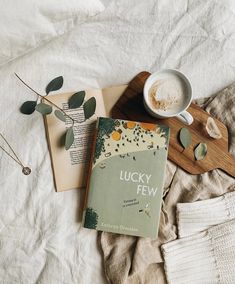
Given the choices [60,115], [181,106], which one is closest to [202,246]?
[181,106]

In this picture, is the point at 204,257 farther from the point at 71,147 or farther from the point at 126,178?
A: the point at 71,147

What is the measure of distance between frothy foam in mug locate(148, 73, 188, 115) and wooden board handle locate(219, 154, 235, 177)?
14 cm

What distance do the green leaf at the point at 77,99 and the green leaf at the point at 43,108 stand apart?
4 centimetres

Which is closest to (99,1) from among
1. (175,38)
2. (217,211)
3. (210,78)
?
(175,38)

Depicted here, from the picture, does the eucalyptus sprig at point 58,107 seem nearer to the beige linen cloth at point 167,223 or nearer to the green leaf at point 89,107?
the green leaf at point 89,107

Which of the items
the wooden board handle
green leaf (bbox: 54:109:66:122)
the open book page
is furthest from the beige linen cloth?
green leaf (bbox: 54:109:66:122)

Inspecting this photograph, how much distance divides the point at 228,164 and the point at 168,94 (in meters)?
0.19

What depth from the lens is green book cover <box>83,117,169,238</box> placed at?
0.75 meters

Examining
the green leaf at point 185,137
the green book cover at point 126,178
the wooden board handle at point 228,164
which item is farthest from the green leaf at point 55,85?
the wooden board handle at point 228,164

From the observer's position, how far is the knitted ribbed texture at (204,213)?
2.54 ft

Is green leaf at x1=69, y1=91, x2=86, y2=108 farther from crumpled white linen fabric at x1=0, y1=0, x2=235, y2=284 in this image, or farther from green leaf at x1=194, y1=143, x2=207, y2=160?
green leaf at x1=194, y1=143, x2=207, y2=160

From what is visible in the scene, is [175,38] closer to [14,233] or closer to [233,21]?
[233,21]

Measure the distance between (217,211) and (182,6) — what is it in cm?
43

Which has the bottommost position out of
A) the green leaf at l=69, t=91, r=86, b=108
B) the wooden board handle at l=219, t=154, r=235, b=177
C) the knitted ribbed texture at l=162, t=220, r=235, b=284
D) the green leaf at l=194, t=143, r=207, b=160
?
the knitted ribbed texture at l=162, t=220, r=235, b=284
